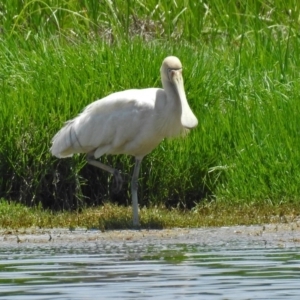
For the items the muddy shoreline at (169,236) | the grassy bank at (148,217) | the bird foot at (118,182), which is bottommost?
the grassy bank at (148,217)

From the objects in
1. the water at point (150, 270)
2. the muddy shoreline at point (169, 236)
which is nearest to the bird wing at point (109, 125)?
the muddy shoreline at point (169, 236)

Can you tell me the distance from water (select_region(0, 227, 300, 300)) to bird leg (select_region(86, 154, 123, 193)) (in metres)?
1.23

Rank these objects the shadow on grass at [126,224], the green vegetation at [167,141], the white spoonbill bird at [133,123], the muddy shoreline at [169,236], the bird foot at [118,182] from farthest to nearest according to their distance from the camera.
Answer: the green vegetation at [167,141] → the bird foot at [118,182] → the white spoonbill bird at [133,123] → the shadow on grass at [126,224] → the muddy shoreline at [169,236]

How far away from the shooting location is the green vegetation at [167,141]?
428 inches

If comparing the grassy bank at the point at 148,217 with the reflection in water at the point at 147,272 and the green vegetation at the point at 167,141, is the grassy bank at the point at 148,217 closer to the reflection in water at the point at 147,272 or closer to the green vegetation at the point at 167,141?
the green vegetation at the point at 167,141

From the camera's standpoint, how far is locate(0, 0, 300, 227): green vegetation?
1088 centimetres

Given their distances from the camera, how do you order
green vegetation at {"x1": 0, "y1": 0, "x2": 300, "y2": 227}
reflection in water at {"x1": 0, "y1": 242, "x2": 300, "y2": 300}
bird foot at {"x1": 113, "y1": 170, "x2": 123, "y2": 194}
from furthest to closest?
green vegetation at {"x1": 0, "y1": 0, "x2": 300, "y2": 227} → bird foot at {"x1": 113, "y1": 170, "x2": 123, "y2": 194} → reflection in water at {"x1": 0, "y1": 242, "x2": 300, "y2": 300}

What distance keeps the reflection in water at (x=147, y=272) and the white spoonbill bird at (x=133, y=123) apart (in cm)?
160

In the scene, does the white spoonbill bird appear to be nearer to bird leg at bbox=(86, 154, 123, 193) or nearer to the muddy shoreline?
bird leg at bbox=(86, 154, 123, 193)

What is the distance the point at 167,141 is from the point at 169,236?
7.40 feet

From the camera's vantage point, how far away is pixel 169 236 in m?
9.23

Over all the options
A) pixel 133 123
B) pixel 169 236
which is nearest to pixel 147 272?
pixel 169 236

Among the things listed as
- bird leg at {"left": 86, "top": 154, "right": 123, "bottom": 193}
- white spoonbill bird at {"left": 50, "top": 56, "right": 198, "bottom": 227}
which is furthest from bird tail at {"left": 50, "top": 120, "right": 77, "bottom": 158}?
bird leg at {"left": 86, "top": 154, "right": 123, "bottom": 193}

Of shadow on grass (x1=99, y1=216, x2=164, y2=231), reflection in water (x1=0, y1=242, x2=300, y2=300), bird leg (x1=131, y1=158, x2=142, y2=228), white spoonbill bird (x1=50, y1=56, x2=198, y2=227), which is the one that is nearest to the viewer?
reflection in water (x1=0, y1=242, x2=300, y2=300)
